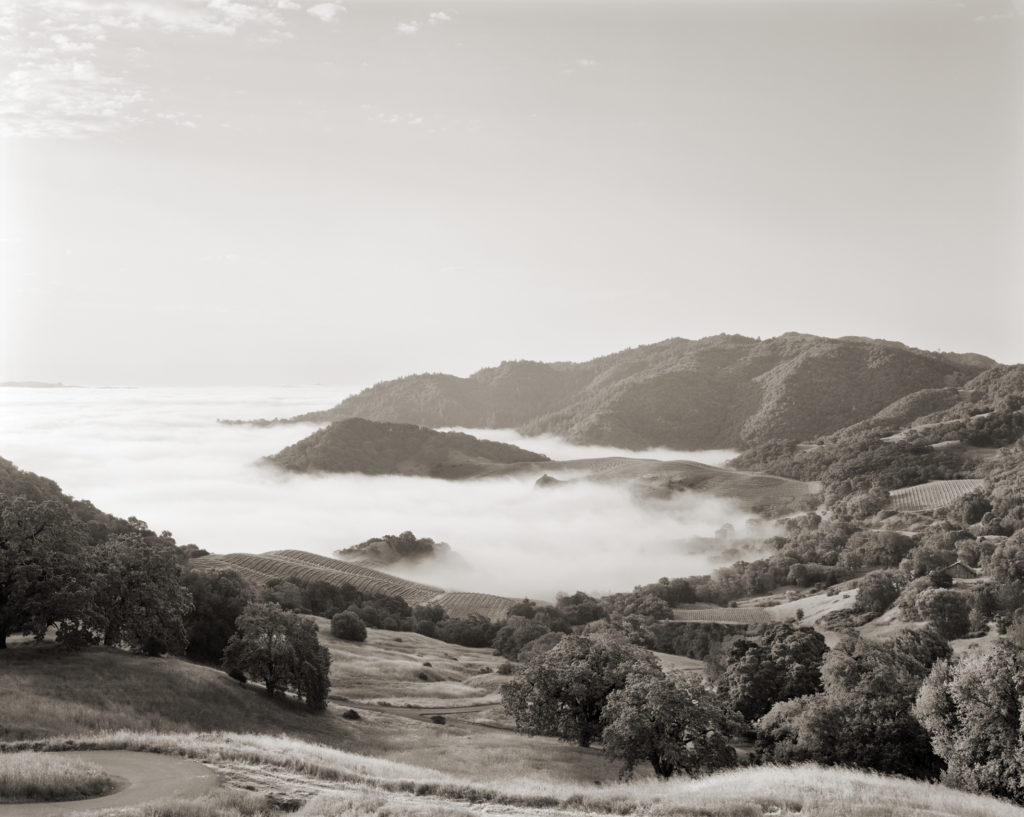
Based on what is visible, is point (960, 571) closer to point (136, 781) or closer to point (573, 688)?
point (573, 688)

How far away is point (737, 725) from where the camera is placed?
53688 millimetres

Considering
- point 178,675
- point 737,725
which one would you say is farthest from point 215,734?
point 737,725

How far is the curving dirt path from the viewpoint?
22.7m

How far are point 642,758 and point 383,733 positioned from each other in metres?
19.7

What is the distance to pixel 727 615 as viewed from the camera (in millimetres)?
154500

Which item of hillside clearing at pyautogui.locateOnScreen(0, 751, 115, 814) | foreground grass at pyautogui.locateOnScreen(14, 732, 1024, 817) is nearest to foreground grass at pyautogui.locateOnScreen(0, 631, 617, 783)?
foreground grass at pyautogui.locateOnScreen(14, 732, 1024, 817)

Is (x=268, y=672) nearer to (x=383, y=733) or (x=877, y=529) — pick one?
(x=383, y=733)

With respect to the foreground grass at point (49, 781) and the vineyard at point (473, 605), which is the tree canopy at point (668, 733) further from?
the vineyard at point (473, 605)

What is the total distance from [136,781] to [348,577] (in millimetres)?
143950

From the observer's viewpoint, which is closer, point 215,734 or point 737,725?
point 215,734

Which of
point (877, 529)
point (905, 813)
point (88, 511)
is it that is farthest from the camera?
point (877, 529)

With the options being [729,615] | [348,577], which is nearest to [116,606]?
[348,577]

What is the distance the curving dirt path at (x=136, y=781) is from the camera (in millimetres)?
22703

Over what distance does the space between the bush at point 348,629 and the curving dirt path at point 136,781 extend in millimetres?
71026
